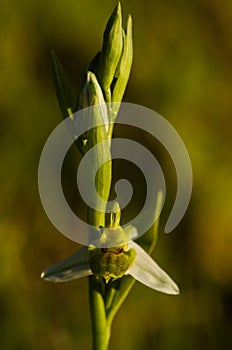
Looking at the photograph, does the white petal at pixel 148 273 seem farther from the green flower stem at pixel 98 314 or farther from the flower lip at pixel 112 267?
the green flower stem at pixel 98 314

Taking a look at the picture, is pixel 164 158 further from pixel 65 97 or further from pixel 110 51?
pixel 110 51

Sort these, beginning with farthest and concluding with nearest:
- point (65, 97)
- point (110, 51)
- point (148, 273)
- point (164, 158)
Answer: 1. point (164, 158)
2. point (148, 273)
3. point (65, 97)
4. point (110, 51)

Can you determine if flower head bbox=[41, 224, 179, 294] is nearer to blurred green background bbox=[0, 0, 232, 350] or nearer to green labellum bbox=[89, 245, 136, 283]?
green labellum bbox=[89, 245, 136, 283]

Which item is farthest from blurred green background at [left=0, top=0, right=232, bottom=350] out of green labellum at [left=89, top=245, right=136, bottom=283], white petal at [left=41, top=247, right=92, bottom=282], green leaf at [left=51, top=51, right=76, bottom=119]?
green leaf at [left=51, top=51, right=76, bottom=119]

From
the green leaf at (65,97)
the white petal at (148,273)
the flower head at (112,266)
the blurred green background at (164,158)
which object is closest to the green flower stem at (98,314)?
the flower head at (112,266)

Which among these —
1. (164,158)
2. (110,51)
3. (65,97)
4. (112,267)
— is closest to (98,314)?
(112,267)
